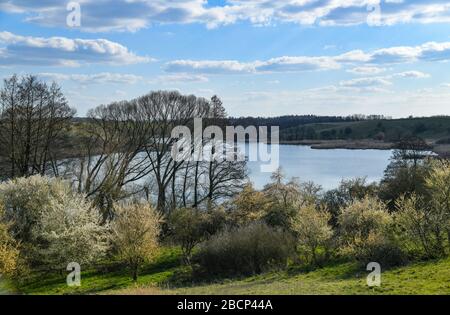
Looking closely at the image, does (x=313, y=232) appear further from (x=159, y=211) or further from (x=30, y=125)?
(x=30, y=125)

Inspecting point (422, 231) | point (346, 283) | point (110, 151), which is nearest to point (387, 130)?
point (110, 151)

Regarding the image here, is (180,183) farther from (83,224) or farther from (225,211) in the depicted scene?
(83,224)

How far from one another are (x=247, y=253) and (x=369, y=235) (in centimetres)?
700

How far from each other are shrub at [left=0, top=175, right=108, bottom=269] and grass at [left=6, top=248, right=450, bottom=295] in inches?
58.3

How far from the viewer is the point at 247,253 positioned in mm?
29500

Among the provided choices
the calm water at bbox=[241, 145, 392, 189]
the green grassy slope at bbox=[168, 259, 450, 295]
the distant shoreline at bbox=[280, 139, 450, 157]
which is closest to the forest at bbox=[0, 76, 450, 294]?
the green grassy slope at bbox=[168, 259, 450, 295]

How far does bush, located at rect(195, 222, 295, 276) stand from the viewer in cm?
2922

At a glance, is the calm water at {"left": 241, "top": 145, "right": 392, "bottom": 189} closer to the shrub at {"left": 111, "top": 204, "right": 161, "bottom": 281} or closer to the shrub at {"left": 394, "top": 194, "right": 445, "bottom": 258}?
the shrub at {"left": 111, "top": 204, "right": 161, "bottom": 281}

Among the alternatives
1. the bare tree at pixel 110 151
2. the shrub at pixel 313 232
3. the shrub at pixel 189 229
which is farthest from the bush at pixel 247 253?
the bare tree at pixel 110 151

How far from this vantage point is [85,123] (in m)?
44.2

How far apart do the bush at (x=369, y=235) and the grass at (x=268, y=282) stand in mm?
974
